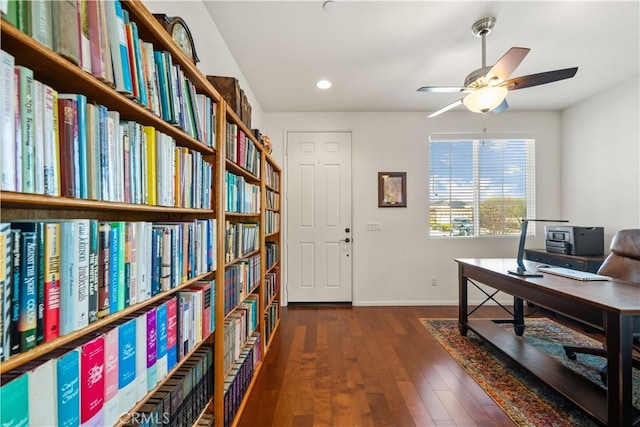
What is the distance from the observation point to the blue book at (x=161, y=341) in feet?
3.09

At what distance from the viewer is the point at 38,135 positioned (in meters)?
0.55

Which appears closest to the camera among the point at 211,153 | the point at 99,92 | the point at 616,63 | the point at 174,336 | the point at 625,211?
the point at 99,92

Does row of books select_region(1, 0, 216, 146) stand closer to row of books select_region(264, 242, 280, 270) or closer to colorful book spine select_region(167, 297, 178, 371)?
colorful book spine select_region(167, 297, 178, 371)

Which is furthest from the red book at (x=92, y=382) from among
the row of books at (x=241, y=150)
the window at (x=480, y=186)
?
the window at (x=480, y=186)

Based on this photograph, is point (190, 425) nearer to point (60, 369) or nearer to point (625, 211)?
point (60, 369)

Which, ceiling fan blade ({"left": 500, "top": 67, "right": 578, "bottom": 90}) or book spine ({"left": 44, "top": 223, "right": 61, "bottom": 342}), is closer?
book spine ({"left": 44, "top": 223, "right": 61, "bottom": 342})

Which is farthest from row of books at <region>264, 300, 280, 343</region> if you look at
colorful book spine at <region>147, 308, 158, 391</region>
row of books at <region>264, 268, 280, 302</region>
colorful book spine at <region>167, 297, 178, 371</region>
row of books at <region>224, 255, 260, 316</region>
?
colorful book spine at <region>147, 308, 158, 391</region>

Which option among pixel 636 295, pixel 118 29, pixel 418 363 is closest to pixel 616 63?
pixel 636 295

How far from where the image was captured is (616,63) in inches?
103

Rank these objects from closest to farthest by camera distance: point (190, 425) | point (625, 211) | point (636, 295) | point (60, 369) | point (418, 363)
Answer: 1. point (60, 369)
2. point (190, 425)
3. point (636, 295)
4. point (418, 363)
5. point (625, 211)

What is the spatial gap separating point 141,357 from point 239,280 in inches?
36.4

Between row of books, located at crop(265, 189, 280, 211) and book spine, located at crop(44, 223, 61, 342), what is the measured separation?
2108 mm

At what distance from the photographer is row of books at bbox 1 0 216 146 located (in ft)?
1.85

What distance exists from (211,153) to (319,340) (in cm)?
211
